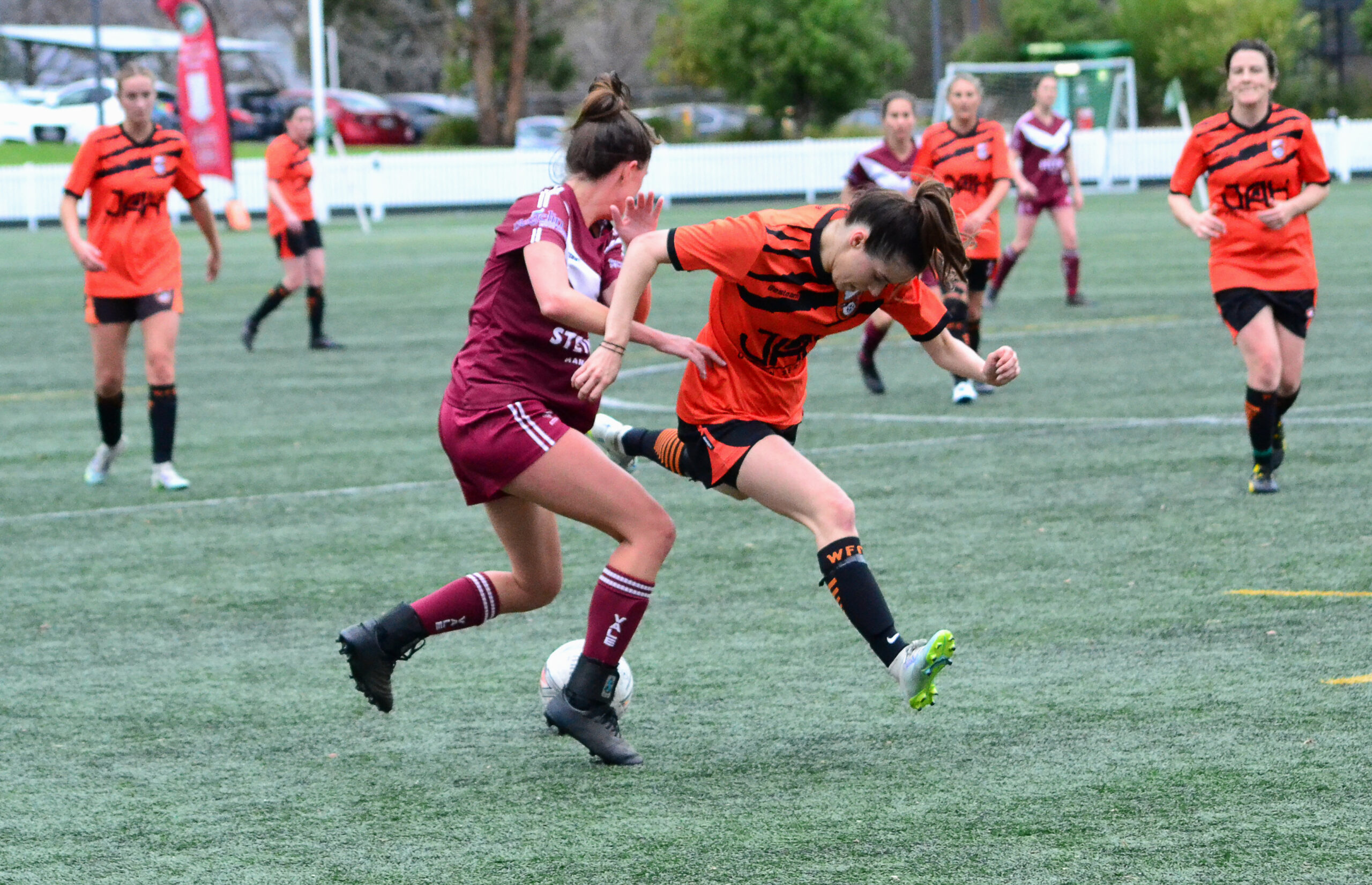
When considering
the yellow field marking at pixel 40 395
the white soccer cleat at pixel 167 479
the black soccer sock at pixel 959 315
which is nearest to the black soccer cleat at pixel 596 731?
the white soccer cleat at pixel 167 479

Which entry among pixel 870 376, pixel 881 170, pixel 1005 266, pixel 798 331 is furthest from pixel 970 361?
pixel 1005 266

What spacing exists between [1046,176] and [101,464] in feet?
33.9

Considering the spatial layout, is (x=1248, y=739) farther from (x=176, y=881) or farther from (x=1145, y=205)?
(x=1145, y=205)

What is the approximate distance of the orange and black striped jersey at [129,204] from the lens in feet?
30.2

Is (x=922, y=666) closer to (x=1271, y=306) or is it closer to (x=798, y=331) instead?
(x=798, y=331)

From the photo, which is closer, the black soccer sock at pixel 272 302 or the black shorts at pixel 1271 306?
the black shorts at pixel 1271 306

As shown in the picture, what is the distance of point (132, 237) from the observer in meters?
9.24

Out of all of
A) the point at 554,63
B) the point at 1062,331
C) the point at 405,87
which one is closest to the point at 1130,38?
the point at 554,63

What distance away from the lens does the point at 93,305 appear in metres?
9.27

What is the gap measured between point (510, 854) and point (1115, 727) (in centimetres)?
183

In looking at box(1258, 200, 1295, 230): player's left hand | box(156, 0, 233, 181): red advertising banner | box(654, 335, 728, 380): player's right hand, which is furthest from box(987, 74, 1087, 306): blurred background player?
box(156, 0, 233, 181): red advertising banner

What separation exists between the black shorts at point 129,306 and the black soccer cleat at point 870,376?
16.3 ft

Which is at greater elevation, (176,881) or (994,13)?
(994,13)

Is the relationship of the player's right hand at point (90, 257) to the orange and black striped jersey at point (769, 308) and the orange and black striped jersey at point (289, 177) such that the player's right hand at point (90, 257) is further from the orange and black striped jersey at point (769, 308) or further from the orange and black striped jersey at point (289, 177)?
the orange and black striped jersey at point (289, 177)
